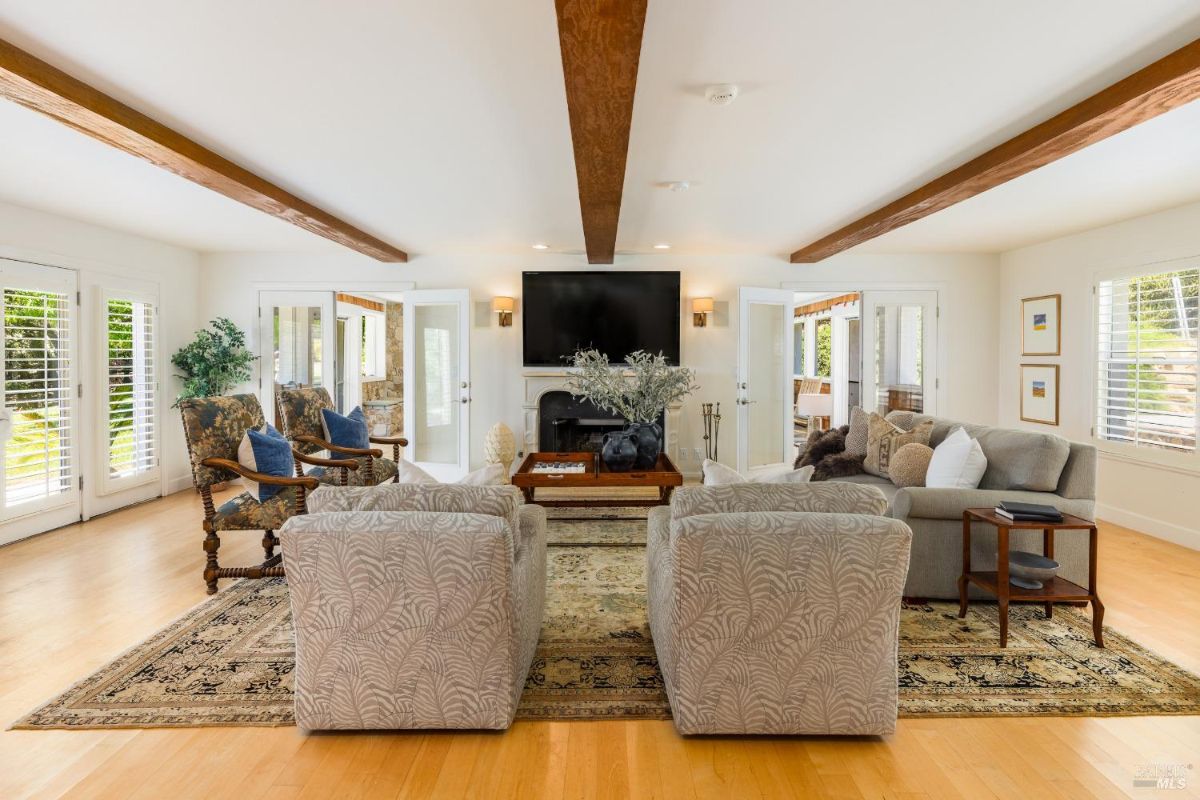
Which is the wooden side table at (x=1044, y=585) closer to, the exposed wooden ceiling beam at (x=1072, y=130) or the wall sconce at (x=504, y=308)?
the exposed wooden ceiling beam at (x=1072, y=130)

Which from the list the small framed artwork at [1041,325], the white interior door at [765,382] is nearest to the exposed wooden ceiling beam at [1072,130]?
the white interior door at [765,382]

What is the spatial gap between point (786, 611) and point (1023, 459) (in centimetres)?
211

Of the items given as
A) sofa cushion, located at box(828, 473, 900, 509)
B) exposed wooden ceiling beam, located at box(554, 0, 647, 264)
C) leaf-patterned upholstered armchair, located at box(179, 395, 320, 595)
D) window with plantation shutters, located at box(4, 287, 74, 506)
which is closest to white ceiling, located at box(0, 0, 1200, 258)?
exposed wooden ceiling beam, located at box(554, 0, 647, 264)

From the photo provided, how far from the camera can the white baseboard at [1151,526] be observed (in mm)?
4133

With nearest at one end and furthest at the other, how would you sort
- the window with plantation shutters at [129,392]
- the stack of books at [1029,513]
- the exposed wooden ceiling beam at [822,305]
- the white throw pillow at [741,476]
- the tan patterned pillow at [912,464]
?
1. the white throw pillow at [741,476]
2. the stack of books at [1029,513]
3. the tan patterned pillow at [912,464]
4. the window with plantation shutters at [129,392]
5. the exposed wooden ceiling beam at [822,305]

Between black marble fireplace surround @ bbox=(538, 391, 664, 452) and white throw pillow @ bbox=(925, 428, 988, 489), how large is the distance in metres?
3.34

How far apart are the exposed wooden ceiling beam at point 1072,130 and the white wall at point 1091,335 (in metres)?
1.85

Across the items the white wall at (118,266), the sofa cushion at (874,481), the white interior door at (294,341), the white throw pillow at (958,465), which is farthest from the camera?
the white interior door at (294,341)

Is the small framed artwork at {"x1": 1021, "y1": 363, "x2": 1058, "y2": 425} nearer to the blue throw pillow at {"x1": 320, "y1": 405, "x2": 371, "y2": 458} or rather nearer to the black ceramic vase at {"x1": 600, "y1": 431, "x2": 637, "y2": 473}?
the black ceramic vase at {"x1": 600, "y1": 431, "x2": 637, "y2": 473}

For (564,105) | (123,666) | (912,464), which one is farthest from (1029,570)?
(123,666)

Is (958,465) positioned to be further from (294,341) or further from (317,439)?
(294,341)

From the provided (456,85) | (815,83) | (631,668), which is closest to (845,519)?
(631,668)

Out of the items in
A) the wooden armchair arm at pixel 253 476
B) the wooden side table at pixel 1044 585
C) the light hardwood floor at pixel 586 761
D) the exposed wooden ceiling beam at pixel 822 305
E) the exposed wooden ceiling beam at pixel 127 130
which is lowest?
the light hardwood floor at pixel 586 761

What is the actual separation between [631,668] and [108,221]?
17.2ft
